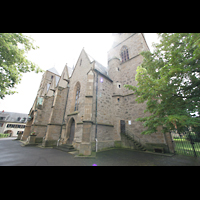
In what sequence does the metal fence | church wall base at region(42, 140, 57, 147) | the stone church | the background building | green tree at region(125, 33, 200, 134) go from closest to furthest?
green tree at region(125, 33, 200, 134)
the metal fence
the stone church
church wall base at region(42, 140, 57, 147)
the background building

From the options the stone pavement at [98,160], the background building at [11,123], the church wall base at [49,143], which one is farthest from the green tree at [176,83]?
the background building at [11,123]

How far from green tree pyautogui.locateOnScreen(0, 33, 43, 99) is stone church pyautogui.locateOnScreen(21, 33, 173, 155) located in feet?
16.8

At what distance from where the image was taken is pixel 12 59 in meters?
5.60

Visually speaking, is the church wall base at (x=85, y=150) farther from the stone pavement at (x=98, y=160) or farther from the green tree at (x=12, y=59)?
the green tree at (x=12, y=59)

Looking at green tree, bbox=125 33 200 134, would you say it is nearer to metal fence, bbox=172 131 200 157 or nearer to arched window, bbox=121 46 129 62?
metal fence, bbox=172 131 200 157

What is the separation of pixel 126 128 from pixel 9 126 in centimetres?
4623

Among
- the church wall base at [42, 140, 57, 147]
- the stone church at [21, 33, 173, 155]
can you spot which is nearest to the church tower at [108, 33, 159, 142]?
the stone church at [21, 33, 173, 155]

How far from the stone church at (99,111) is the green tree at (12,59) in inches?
201

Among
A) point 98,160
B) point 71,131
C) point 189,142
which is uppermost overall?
point 71,131

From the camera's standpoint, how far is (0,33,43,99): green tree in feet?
16.8

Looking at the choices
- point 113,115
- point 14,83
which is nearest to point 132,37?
point 113,115

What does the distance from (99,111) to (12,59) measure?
26.9 feet

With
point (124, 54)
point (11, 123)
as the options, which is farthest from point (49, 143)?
point (11, 123)

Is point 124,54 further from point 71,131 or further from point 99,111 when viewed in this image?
point 71,131
